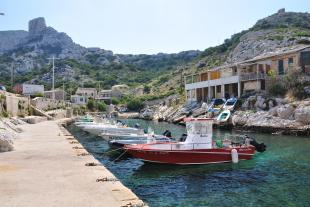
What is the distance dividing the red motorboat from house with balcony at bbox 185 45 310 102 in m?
34.9

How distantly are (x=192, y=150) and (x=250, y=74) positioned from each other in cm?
3966

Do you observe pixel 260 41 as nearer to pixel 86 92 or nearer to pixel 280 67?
pixel 280 67

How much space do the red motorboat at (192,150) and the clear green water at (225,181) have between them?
486 millimetres

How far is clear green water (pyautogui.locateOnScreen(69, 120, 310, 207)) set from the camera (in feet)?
49.8

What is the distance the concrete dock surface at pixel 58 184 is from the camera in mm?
10531

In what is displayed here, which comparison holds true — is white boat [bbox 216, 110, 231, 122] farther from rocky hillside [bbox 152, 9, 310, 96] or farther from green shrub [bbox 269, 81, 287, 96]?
rocky hillside [bbox 152, 9, 310, 96]

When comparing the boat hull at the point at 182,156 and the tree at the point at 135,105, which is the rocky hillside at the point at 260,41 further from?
the boat hull at the point at 182,156

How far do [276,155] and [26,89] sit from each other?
344 ft

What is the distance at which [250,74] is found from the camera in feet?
195

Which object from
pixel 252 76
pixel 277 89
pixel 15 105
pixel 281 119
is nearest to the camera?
pixel 281 119

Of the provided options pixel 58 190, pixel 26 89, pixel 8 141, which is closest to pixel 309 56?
pixel 8 141

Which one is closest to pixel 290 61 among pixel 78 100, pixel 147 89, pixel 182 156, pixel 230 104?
pixel 230 104

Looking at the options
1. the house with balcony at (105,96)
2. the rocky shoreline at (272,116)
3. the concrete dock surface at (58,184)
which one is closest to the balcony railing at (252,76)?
the rocky shoreline at (272,116)

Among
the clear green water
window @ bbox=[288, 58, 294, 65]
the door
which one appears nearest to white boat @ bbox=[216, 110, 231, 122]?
the door
